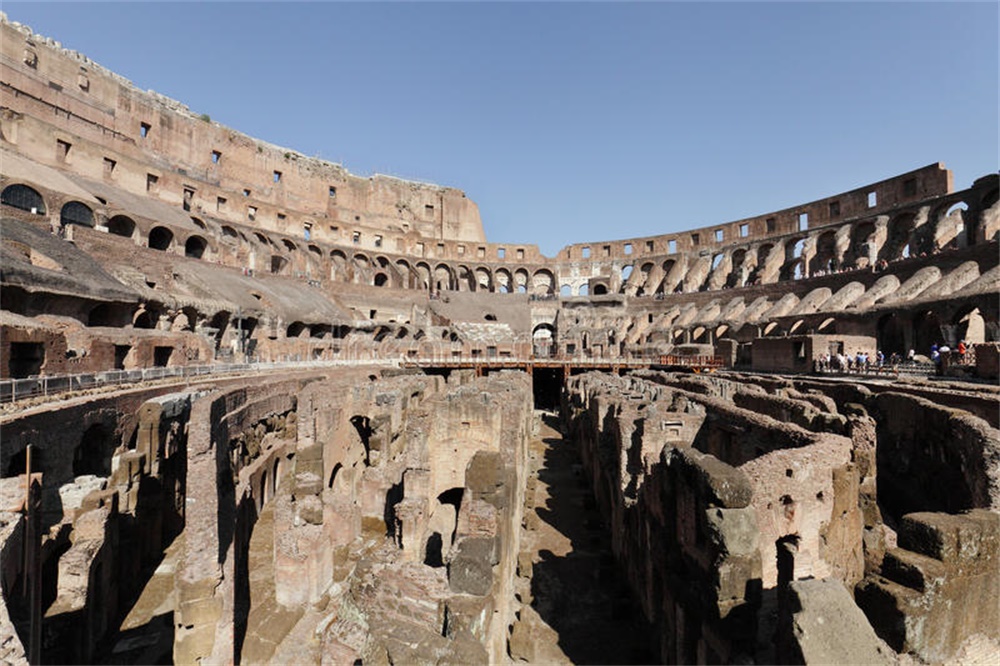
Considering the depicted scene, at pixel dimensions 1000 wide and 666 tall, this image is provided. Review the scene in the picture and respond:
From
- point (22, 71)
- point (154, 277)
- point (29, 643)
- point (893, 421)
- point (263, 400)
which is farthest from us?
point (22, 71)

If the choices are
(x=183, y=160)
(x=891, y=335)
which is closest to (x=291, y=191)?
(x=183, y=160)

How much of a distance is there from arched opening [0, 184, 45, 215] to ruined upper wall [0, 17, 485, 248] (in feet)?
29.9

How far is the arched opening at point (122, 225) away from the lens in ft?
109

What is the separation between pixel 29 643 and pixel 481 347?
A: 35947 millimetres

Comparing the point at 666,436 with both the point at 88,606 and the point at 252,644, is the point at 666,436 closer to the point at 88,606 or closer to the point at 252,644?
the point at 252,644

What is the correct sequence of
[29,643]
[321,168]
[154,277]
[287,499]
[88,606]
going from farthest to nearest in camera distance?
[321,168] < [154,277] < [287,499] < [88,606] < [29,643]

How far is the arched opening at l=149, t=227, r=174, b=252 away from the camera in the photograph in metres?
36.0

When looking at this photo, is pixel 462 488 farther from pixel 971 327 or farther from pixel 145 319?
pixel 971 327

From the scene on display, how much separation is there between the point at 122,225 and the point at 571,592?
3991 cm

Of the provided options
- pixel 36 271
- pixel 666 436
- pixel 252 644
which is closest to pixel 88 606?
pixel 252 644

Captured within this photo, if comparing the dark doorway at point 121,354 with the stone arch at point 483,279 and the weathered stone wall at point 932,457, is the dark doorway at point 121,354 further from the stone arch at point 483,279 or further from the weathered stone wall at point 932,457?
the stone arch at point 483,279

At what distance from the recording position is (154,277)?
2703 centimetres

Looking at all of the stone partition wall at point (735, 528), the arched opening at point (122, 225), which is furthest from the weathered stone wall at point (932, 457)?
the arched opening at point (122, 225)

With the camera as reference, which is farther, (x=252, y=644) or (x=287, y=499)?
(x=287, y=499)
